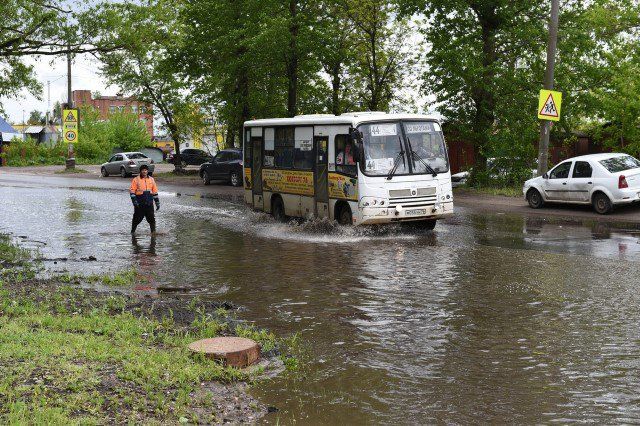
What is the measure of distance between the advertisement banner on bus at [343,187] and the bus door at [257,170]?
4.08 metres

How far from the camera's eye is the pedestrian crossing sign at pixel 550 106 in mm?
24484

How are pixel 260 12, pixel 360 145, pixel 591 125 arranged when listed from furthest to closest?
pixel 260 12, pixel 591 125, pixel 360 145

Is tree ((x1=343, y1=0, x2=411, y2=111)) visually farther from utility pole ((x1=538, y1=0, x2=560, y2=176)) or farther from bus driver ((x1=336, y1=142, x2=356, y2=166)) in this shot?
bus driver ((x1=336, y1=142, x2=356, y2=166))

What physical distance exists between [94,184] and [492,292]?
34.3m

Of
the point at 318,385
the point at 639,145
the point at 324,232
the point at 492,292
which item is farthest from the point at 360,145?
the point at 639,145

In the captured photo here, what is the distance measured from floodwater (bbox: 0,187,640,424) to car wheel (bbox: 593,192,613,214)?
1.93 metres

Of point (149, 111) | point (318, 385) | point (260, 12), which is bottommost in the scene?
point (318, 385)

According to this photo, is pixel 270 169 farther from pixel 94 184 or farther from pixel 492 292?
pixel 94 184

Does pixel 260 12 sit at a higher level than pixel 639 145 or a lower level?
higher

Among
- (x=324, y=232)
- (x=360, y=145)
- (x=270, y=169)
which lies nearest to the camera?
(x=360, y=145)

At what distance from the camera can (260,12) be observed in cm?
3797

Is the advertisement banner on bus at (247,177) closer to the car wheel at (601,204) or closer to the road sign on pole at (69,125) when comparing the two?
the car wheel at (601,204)

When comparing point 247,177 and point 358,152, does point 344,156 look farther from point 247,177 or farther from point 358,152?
point 247,177

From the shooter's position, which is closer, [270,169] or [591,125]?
[270,169]
